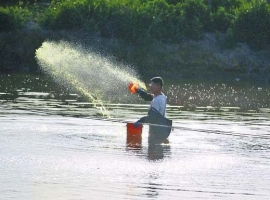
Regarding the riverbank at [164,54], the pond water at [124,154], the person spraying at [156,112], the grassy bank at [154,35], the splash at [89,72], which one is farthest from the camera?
the grassy bank at [154,35]

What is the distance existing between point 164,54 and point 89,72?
10673mm

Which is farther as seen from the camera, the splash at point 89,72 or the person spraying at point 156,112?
the splash at point 89,72

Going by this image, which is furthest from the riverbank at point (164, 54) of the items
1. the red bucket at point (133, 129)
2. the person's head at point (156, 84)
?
the red bucket at point (133, 129)

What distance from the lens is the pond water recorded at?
54.7 ft

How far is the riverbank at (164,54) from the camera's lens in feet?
181

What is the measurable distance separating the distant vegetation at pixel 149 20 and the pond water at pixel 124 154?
74.4ft

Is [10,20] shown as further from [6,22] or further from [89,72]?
[89,72]

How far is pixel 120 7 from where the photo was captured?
57.0m

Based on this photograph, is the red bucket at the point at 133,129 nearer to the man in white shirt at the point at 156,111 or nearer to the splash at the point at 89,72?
the man in white shirt at the point at 156,111

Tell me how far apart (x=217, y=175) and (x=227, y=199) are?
7.62 feet

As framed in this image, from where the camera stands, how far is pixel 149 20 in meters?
56.8

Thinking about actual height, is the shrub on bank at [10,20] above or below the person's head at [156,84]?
above

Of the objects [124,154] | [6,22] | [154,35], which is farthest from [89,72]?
[124,154]

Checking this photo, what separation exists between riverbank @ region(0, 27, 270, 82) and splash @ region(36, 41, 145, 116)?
847mm
